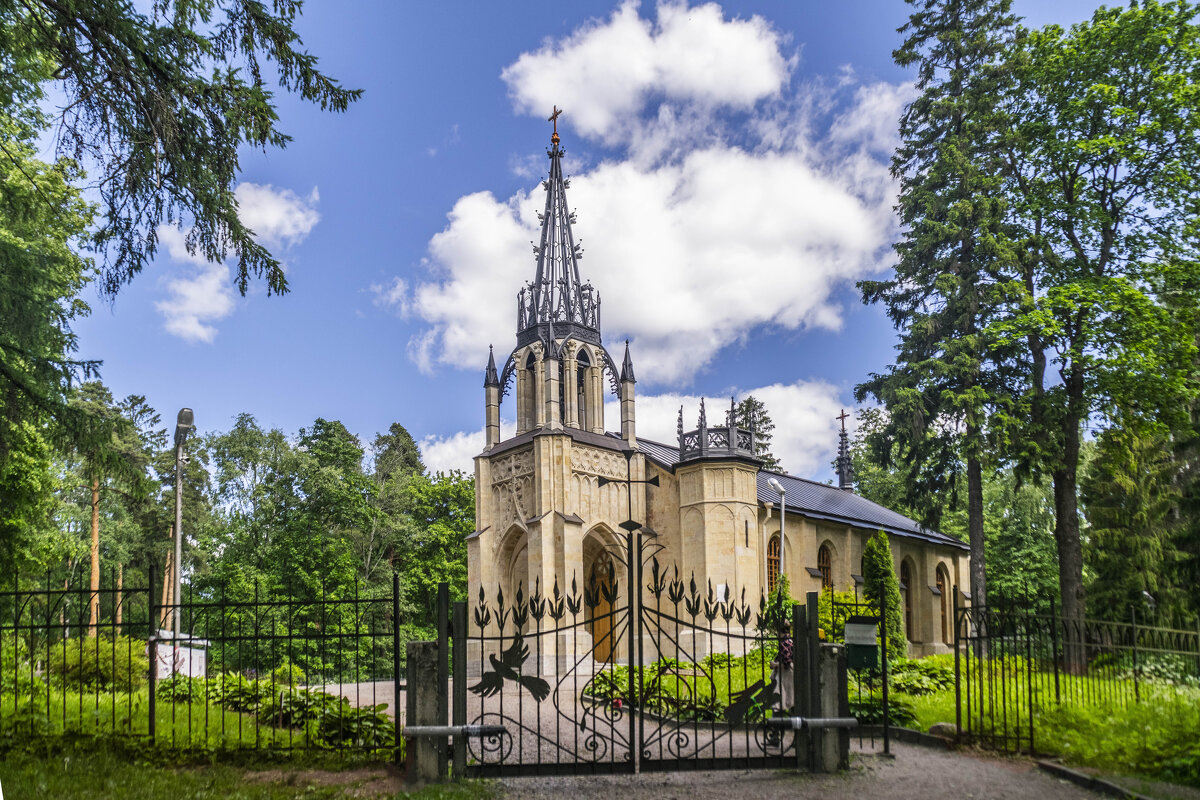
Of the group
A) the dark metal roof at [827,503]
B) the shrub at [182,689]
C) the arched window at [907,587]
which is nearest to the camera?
the shrub at [182,689]

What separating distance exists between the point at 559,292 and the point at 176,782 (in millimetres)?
21947

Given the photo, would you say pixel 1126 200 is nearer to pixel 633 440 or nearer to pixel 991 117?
pixel 991 117

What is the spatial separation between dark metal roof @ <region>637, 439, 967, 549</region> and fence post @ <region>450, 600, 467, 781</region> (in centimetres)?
1854

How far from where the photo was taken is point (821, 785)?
828cm

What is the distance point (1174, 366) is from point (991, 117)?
8521 millimetres

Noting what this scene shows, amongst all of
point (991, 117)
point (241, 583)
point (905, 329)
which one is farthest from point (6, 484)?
point (991, 117)

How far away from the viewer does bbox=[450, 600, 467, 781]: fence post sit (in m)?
8.07

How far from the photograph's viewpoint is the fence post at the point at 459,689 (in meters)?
8.07

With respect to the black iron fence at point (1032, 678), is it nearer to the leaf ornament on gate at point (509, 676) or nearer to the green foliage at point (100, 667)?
the leaf ornament on gate at point (509, 676)

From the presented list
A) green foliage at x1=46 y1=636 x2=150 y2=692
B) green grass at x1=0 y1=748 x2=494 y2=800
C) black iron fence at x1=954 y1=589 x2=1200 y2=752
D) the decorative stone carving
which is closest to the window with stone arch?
the decorative stone carving

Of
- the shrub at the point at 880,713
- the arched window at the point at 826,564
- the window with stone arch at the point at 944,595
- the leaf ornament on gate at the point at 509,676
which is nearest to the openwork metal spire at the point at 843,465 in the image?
the window with stone arch at the point at 944,595

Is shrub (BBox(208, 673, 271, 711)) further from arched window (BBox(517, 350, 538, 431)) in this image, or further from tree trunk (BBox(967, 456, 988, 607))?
tree trunk (BBox(967, 456, 988, 607))

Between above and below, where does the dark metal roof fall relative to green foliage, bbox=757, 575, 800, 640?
above

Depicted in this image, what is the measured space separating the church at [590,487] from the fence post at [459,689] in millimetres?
15118
